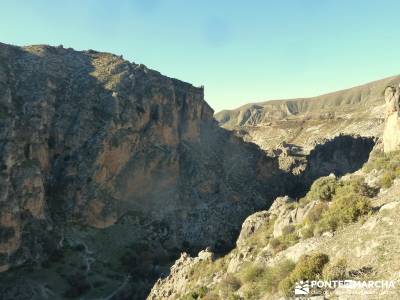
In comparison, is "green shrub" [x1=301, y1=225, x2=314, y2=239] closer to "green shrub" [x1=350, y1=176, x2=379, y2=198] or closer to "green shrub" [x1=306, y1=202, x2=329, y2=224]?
"green shrub" [x1=306, y1=202, x2=329, y2=224]

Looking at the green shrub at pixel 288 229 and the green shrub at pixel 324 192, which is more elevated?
A: the green shrub at pixel 324 192

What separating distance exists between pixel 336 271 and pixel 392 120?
33.9 meters

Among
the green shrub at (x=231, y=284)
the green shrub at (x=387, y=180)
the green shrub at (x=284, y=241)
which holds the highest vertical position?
the green shrub at (x=387, y=180)

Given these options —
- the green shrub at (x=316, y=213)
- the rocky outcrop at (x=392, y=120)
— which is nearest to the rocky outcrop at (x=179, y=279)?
the green shrub at (x=316, y=213)

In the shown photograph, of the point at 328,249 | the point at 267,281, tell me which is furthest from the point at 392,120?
the point at 267,281

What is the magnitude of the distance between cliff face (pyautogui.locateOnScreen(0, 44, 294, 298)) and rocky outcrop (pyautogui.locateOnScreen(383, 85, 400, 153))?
123 feet

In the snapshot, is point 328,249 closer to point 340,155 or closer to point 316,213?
point 316,213

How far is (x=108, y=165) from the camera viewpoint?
84.9 m

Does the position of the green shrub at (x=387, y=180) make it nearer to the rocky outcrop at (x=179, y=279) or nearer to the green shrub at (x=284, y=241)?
the green shrub at (x=284, y=241)

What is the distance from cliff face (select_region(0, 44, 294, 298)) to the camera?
235ft

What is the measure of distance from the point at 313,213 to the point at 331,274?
1152 centimetres

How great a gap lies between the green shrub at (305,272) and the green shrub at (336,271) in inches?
23.0

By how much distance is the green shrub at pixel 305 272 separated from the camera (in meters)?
22.8

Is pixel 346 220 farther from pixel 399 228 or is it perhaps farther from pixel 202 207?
pixel 202 207
